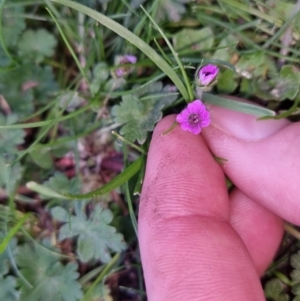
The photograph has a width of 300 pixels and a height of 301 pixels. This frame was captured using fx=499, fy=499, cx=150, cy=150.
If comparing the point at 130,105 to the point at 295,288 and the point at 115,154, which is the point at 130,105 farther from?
the point at 295,288

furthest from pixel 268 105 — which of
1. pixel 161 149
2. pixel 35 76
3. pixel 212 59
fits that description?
pixel 35 76

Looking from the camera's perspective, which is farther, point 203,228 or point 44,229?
point 44,229

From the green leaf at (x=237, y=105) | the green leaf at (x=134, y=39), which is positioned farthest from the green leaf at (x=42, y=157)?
the green leaf at (x=237, y=105)

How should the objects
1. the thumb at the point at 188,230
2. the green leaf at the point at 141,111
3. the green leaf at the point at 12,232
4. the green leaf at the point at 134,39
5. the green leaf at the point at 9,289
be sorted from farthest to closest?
the green leaf at the point at 9,289 < the green leaf at the point at 141,111 < the green leaf at the point at 12,232 < the green leaf at the point at 134,39 < the thumb at the point at 188,230

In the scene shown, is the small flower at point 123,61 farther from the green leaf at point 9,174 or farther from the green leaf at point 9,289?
the green leaf at point 9,289

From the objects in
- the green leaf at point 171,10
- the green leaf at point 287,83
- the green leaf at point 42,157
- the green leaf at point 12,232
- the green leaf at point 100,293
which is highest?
the green leaf at point 171,10

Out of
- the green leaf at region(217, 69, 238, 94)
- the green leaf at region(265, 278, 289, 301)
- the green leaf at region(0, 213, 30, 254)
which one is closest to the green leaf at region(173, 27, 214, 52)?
the green leaf at region(217, 69, 238, 94)

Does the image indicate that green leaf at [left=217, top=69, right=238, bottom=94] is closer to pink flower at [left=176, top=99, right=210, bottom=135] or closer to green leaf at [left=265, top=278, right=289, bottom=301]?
pink flower at [left=176, top=99, right=210, bottom=135]
